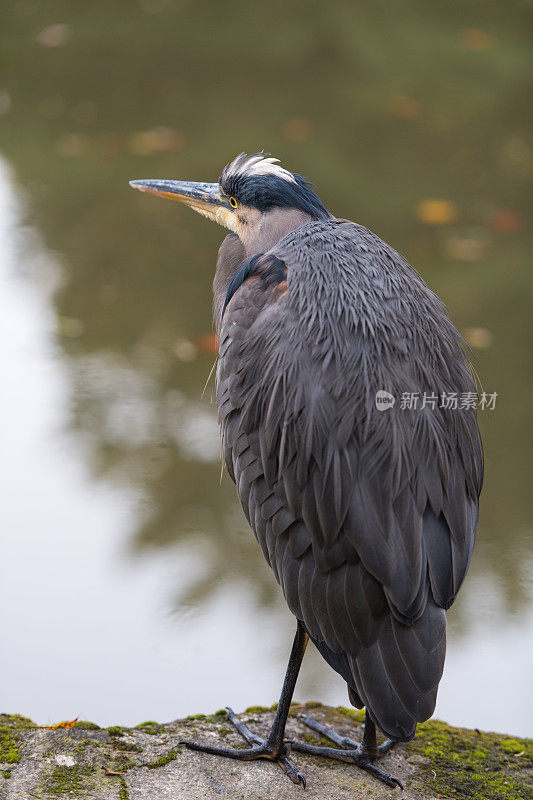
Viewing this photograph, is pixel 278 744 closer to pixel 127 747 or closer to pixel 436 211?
pixel 127 747

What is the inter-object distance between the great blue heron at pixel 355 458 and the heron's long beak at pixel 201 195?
0.56m

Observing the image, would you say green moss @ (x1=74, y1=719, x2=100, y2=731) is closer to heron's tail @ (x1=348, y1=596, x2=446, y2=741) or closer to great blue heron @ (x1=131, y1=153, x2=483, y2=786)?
great blue heron @ (x1=131, y1=153, x2=483, y2=786)

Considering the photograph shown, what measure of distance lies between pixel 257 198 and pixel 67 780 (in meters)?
1.66

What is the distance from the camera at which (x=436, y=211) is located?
5.91 metres

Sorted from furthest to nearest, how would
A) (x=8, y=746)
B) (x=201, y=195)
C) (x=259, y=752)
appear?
(x=201, y=195), (x=259, y=752), (x=8, y=746)

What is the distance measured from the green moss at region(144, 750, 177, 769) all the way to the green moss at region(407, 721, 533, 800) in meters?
0.62

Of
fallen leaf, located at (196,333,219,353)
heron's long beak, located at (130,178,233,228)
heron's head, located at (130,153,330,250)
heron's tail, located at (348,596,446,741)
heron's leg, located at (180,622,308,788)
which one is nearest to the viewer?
heron's tail, located at (348,596,446,741)

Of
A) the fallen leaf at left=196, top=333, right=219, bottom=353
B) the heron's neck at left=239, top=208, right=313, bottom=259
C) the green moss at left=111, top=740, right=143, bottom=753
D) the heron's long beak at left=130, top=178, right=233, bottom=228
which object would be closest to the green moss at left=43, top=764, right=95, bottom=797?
the green moss at left=111, top=740, right=143, bottom=753

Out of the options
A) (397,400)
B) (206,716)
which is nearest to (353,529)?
(397,400)

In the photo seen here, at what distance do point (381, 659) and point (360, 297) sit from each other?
0.83 meters

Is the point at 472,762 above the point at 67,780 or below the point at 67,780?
above

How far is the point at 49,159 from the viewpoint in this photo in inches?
250

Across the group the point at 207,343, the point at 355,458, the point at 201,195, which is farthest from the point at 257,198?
the point at 207,343

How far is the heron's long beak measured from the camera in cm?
303
